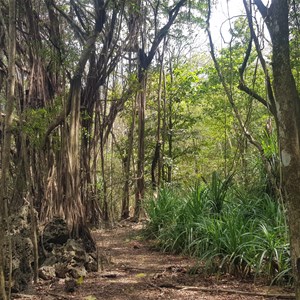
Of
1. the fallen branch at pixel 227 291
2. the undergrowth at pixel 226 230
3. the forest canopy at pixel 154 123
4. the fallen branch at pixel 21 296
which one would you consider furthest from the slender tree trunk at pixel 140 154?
the fallen branch at pixel 21 296

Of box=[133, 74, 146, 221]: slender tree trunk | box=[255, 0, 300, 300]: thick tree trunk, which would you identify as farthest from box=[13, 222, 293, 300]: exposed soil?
box=[133, 74, 146, 221]: slender tree trunk

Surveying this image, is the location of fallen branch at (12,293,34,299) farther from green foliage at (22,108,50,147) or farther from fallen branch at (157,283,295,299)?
green foliage at (22,108,50,147)

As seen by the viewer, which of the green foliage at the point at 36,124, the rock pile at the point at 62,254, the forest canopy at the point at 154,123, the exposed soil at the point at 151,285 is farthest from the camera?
the green foliage at the point at 36,124

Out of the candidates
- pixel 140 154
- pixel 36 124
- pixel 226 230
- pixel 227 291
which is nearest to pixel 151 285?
pixel 227 291

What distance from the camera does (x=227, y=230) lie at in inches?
165

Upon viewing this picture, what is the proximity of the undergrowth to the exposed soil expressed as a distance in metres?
0.18

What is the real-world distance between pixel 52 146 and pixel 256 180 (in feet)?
11.8

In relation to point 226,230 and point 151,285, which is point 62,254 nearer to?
point 151,285

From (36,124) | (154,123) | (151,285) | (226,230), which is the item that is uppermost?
(154,123)

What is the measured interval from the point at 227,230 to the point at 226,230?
0.02m

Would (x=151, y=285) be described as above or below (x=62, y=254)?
below

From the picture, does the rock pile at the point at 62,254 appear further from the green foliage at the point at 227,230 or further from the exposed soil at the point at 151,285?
the green foliage at the point at 227,230

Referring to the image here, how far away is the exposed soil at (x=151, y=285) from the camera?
3.44m

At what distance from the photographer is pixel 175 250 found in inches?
214
